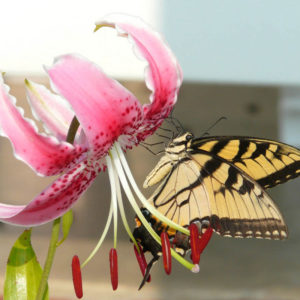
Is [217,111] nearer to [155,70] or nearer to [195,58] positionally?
[195,58]

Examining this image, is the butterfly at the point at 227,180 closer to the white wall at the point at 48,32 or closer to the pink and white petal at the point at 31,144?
the pink and white petal at the point at 31,144

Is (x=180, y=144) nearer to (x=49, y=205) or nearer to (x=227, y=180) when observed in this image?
(x=227, y=180)

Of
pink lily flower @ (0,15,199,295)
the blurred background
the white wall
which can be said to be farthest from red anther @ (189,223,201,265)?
the white wall

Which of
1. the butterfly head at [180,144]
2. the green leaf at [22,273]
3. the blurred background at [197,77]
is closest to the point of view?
the green leaf at [22,273]

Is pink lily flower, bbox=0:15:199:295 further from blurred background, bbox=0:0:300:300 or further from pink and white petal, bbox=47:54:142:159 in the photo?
blurred background, bbox=0:0:300:300

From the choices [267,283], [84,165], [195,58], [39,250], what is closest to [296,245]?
[267,283]

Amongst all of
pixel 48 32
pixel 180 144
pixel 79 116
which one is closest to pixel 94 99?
pixel 79 116

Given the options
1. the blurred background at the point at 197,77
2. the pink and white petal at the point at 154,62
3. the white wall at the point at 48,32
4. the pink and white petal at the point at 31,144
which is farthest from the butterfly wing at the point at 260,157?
the white wall at the point at 48,32
